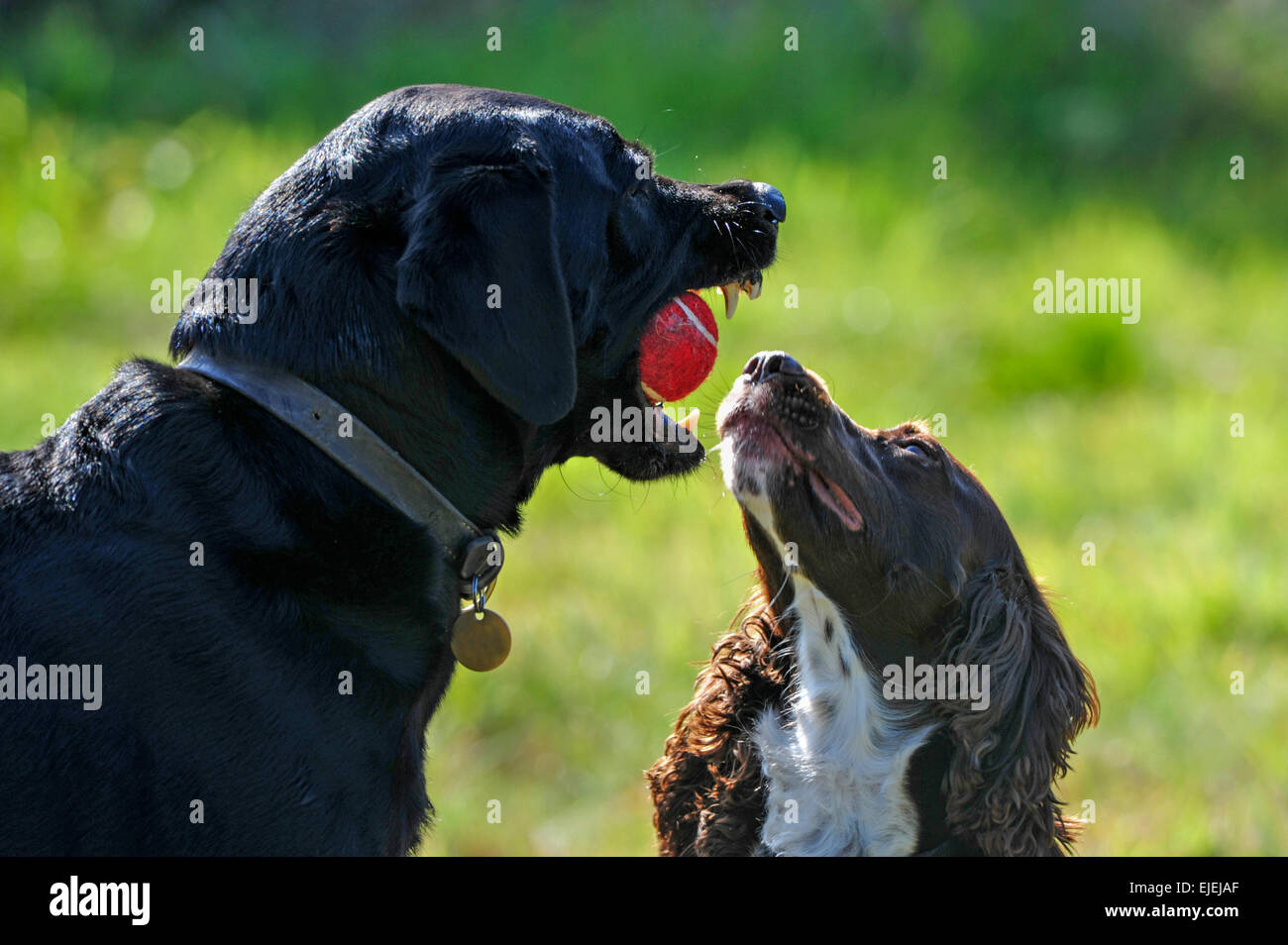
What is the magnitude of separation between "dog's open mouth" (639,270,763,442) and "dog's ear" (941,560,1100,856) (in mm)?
979

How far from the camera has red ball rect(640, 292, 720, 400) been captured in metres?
3.45

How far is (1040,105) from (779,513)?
8.83 meters

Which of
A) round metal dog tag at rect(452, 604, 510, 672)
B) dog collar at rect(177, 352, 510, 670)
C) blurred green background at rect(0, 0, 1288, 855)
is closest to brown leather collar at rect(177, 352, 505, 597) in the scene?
dog collar at rect(177, 352, 510, 670)

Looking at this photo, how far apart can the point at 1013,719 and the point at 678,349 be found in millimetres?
1343

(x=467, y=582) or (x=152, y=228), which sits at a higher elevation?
(x=152, y=228)

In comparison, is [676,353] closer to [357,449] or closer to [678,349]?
[678,349]

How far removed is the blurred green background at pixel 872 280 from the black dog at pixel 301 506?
2692mm

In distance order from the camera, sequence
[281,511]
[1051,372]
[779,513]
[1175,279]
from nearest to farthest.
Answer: [281,511]
[779,513]
[1051,372]
[1175,279]

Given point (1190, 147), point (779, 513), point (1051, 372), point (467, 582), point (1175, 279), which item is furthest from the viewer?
point (1190, 147)

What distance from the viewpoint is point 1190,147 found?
11484mm

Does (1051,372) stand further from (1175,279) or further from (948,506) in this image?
(948,506)

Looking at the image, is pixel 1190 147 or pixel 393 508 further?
pixel 1190 147

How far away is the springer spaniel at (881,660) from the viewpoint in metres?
3.70
